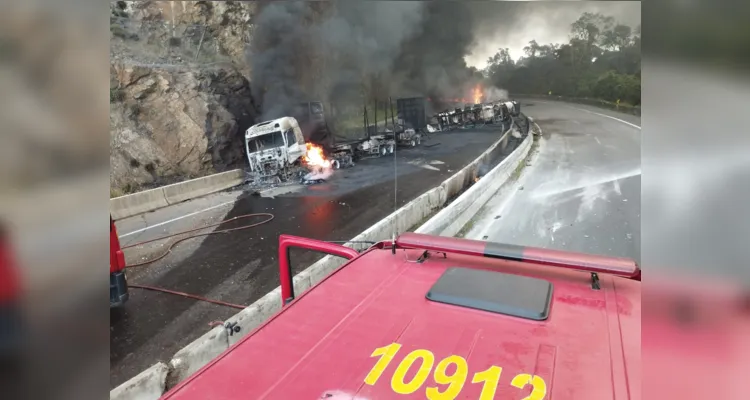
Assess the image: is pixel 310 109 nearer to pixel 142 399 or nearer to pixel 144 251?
pixel 144 251

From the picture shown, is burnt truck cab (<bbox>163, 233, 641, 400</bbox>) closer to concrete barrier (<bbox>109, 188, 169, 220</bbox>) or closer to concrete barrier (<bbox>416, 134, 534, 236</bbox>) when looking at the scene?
concrete barrier (<bbox>416, 134, 534, 236</bbox>)

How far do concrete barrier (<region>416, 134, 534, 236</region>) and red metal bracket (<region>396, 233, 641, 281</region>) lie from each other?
2.73 feet

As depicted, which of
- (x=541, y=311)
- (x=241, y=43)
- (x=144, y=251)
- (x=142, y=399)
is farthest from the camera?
(x=241, y=43)

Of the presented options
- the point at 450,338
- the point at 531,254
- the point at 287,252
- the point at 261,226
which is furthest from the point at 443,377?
the point at 261,226

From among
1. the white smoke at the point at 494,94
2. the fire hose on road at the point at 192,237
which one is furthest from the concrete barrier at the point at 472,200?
the fire hose on road at the point at 192,237

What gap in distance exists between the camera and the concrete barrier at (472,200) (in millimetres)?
2449

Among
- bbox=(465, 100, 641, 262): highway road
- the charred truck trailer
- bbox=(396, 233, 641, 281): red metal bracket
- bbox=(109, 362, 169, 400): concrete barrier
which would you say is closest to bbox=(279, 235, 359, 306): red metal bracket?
bbox=(396, 233, 641, 281): red metal bracket

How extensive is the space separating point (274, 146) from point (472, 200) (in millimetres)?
1190

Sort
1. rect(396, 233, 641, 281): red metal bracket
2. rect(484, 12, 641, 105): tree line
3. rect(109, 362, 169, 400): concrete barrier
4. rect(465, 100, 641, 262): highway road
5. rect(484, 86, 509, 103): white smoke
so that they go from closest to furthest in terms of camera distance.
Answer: rect(396, 233, 641, 281): red metal bracket → rect(109, 362, 169, 400): concrete barrier → rect(484, 12, 641, 105): tree line → rect(465, 100, 641, 262): highway road → rect(484, 86, 509, 103): white smoke

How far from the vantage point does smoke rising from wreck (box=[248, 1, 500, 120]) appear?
2.16 meters

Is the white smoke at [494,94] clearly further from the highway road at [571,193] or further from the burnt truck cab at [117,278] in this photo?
the burnt truck cab at [117,278]

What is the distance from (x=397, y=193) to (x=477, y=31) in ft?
3.12
